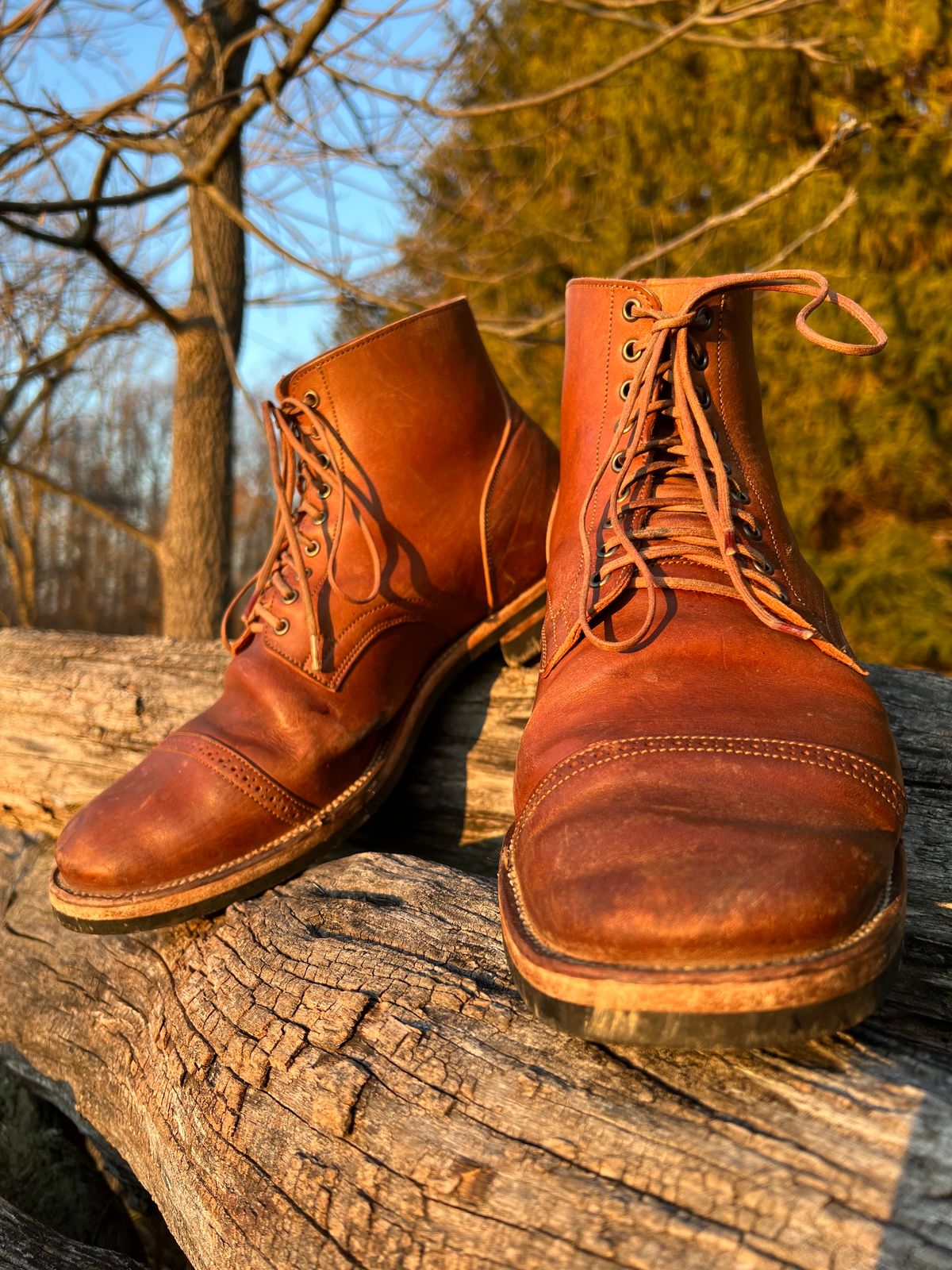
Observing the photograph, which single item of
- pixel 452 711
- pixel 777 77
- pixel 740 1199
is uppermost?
pixel 777 77

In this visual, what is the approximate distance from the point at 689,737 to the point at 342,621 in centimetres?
92

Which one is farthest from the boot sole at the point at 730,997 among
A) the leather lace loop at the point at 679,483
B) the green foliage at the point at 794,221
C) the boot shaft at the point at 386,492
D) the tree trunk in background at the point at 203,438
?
the tree trunk in background at the point at 203,438

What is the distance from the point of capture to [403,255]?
198 inches

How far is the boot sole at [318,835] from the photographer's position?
1.67m

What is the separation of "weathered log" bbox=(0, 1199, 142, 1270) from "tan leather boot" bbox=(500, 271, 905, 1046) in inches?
35.9

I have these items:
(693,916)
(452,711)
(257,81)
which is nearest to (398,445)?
(452,711)

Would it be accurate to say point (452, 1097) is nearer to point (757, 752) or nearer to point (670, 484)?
point (757, 752)

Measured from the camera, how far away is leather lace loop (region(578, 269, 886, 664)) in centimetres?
138

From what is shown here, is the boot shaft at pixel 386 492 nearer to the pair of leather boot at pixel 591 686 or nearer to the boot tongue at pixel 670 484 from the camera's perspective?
the pair of leather boot at pixel 591 686

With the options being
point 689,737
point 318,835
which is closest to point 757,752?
point 689,737

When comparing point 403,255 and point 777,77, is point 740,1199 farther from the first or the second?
point 777,77

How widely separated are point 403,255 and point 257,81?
1.37 m

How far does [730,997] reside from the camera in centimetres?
93

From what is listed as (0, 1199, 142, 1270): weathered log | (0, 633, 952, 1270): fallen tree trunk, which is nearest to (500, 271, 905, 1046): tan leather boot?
(0, 633, 952, 1270): fallen tree trunk
